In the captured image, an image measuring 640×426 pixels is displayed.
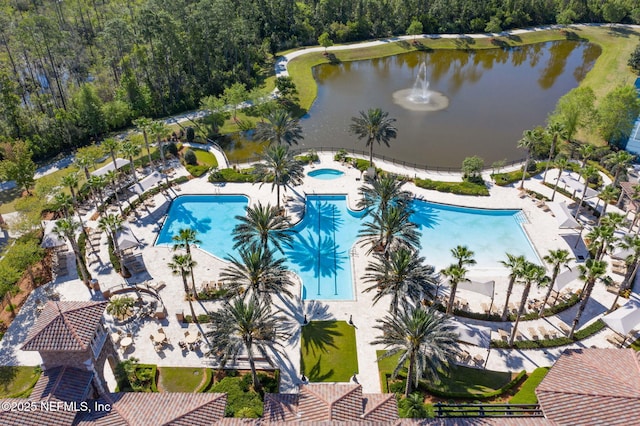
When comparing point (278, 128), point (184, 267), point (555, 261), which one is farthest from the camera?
point (278, 128)

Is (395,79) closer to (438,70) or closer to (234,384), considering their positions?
(438,70)

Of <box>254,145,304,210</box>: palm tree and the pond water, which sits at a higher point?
<box>254,145,304,210</box>: palm tree

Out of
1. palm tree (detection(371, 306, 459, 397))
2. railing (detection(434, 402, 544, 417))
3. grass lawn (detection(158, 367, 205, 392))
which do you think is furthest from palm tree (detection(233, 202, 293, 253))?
railing (detection(434, 402, 544, 417))

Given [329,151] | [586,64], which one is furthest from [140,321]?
[586,64]

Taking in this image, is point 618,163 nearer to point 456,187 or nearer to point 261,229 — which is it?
point 456,187

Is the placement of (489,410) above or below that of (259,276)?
below

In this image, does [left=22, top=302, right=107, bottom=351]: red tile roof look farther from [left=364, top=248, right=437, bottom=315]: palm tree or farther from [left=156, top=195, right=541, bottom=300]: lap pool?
[left=364, top=248, right=437, bottom=315]: palm tree

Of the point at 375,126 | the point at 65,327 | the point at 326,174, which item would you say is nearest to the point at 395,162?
the point at 375,126
